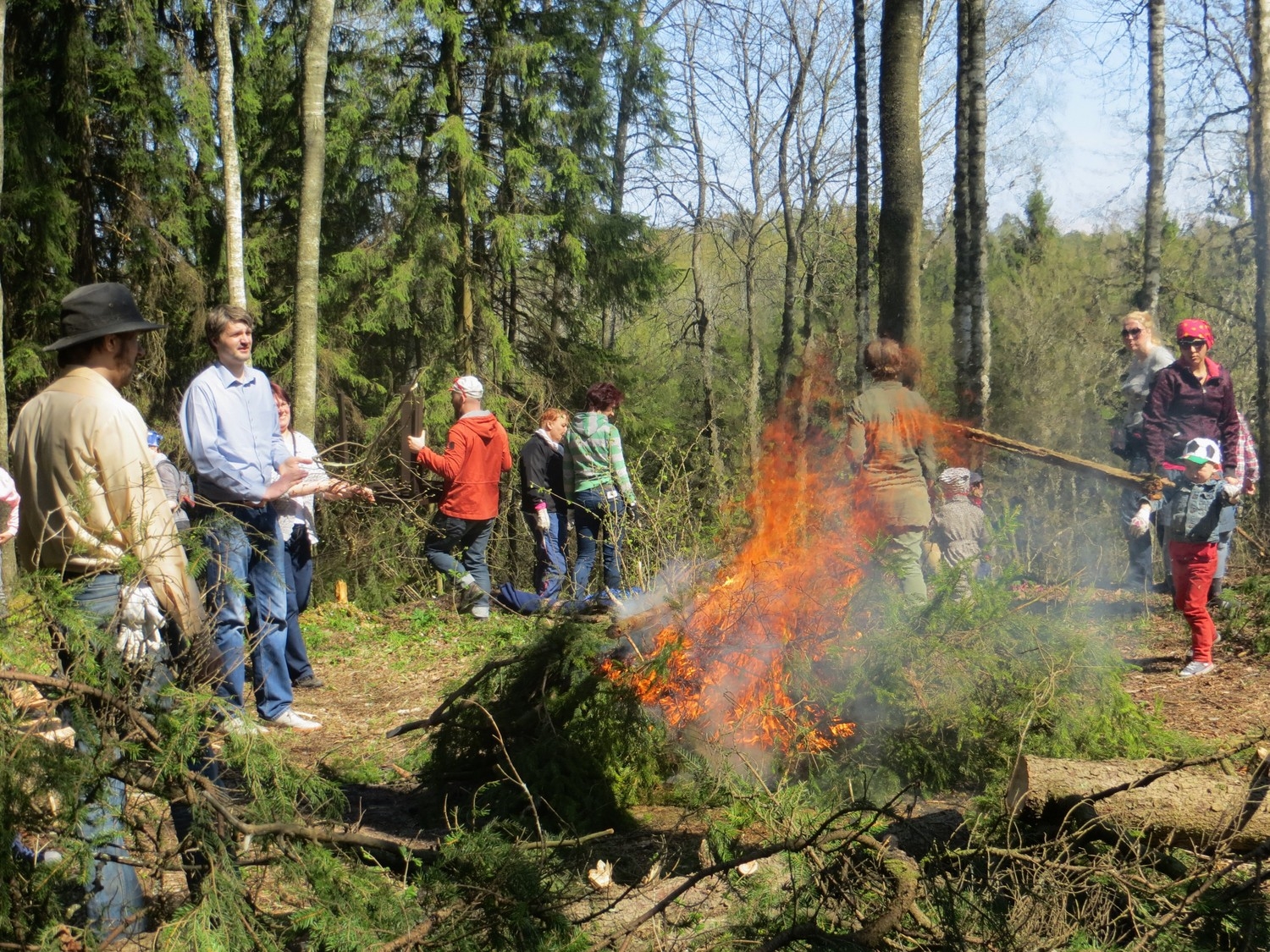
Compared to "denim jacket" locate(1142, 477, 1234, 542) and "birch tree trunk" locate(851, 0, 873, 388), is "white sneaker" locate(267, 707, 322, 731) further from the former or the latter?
"denim jacket" locate(1142, 477, 1234, 542)

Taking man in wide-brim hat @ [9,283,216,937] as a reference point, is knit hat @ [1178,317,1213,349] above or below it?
above

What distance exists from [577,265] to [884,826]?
10.8m

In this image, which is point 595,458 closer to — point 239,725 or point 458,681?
point 458,681

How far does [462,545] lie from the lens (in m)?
8.77

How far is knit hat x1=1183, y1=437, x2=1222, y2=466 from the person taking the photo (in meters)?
6.17

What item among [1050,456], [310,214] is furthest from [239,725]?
[310,214]

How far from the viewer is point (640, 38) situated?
50.3 ft

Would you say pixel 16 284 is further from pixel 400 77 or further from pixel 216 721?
pixel 216 721

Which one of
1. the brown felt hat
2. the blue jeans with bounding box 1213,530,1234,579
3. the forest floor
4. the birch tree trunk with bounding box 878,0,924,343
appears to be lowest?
the forest floor

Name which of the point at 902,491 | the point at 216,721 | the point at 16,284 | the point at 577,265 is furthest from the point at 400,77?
the point at 216,721

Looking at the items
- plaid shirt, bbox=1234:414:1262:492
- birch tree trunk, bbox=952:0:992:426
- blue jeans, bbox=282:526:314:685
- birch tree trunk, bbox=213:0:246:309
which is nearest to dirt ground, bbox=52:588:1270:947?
blue jeans, bbox=282:526:314:685

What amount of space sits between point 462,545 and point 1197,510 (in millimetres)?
5555

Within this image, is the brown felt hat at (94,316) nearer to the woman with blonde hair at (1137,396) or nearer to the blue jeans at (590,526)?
the blue jeans at (590,526)

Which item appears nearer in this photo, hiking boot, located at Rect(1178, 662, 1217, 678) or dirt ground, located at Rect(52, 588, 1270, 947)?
dirt ground, located at Rect(52, 588, 1270, 947)
